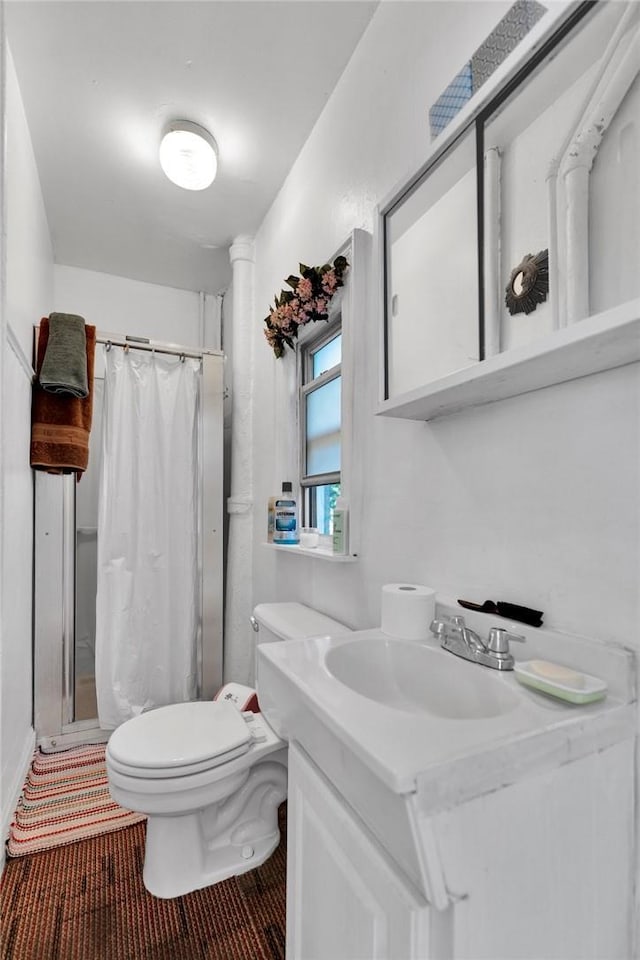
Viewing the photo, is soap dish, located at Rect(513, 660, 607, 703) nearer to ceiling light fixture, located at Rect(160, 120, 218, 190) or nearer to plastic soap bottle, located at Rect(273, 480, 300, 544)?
plastic soap bottle, located at Rect(273, 480, 300, 544)

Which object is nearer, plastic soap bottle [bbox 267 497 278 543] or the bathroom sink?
the bathroom sink

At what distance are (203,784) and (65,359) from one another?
5.62 ft

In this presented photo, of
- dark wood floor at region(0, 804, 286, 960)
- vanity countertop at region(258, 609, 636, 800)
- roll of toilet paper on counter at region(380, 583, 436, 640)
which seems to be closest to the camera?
vanity countertop at region(258, 609, 636, 800)

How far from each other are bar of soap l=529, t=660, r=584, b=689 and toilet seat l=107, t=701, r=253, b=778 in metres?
0.98

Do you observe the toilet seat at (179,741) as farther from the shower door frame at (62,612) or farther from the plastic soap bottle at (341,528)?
the shower door frame at (62,612)

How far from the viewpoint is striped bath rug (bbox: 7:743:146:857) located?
5.16ft

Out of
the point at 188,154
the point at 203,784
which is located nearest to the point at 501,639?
the point at 203,784

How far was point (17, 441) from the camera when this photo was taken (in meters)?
1.71

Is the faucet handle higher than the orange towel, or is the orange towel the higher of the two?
the orange towel

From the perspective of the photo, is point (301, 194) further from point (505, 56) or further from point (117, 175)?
point (505, 56)

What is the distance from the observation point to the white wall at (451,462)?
75cm

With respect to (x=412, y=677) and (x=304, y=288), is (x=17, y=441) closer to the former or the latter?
(x=304, y=288)

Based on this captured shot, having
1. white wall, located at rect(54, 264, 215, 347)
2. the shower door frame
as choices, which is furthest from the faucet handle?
white wall, located at rect(54, 264, 215, 347)

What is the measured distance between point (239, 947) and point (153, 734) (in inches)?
22.4
